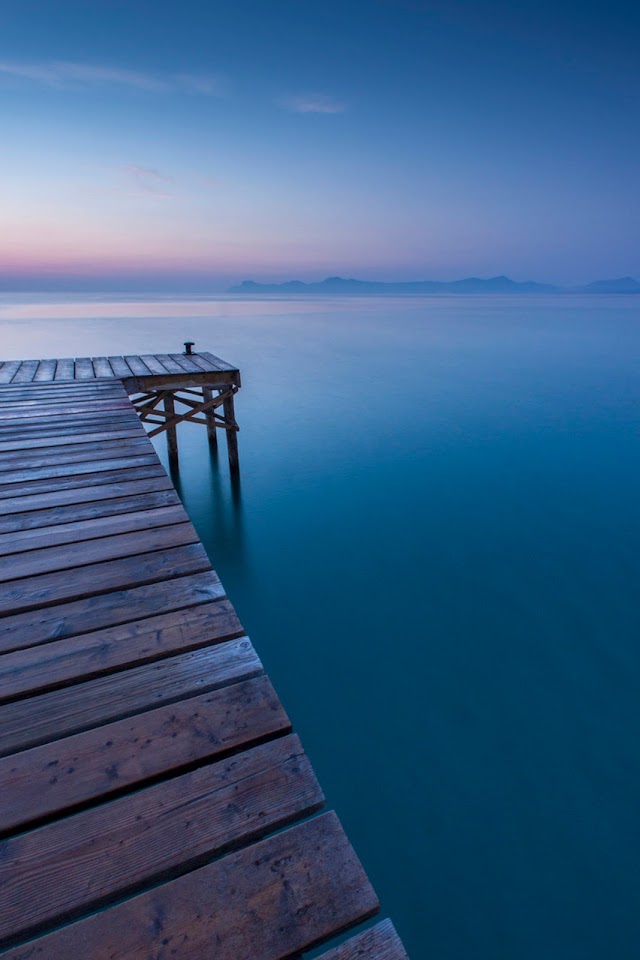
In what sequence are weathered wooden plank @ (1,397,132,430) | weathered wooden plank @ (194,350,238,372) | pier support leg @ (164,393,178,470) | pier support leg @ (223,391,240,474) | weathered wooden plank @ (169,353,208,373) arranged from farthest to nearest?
pier support leg @ (223,391,240,474)
pier support leg @ (164,393,178,470)
weathered wooden plank @ (194,350,238,372)
weathered wooden plank @ (169,353,208,373)
weathered wooden plank @ (1,397,132,430)

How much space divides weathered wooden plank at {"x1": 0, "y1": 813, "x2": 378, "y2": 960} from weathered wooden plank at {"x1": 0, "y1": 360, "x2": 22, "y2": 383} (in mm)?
6757

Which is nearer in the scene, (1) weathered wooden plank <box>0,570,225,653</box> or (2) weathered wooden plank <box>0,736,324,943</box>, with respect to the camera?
(2) weathered wooden plank <box>0,736,324,943</box>

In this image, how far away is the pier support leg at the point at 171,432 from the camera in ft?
26.8

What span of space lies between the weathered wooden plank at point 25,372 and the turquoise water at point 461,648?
3113 mm

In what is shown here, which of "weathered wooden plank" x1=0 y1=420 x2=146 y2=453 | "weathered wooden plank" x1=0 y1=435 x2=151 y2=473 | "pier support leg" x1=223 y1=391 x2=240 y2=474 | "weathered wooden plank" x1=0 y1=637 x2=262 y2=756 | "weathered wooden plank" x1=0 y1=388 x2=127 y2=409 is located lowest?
"pier support leg" x1=223 y1=391 x2=240 y2=474

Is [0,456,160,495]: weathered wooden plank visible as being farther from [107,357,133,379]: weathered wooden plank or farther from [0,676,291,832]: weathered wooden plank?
[107,357,133,379]: weathered wooden plank

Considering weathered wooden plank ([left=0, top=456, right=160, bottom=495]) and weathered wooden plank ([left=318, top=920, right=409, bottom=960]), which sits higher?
weathered wooden plank ([left=0, top=456, right=160, bottom=495])

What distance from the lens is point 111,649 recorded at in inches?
73.2

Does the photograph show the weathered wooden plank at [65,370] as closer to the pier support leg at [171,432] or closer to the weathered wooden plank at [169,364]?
the weathered wooden plank at [169,364]

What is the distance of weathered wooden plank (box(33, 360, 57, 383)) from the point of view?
6586 mm

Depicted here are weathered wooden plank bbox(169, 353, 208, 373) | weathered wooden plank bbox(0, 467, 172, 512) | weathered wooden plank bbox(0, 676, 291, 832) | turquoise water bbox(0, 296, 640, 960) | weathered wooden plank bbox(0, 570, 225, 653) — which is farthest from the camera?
weathered wooden plank bbox(169, 353, 208, 373)

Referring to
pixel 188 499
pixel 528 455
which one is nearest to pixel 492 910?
pixel 188 499

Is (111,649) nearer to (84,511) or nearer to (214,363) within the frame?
(84,511)

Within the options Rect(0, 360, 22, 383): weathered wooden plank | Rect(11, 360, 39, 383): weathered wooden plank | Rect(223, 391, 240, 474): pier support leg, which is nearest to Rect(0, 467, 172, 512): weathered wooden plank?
Rect(11, 360, 39, 383): weathered wooden plank
